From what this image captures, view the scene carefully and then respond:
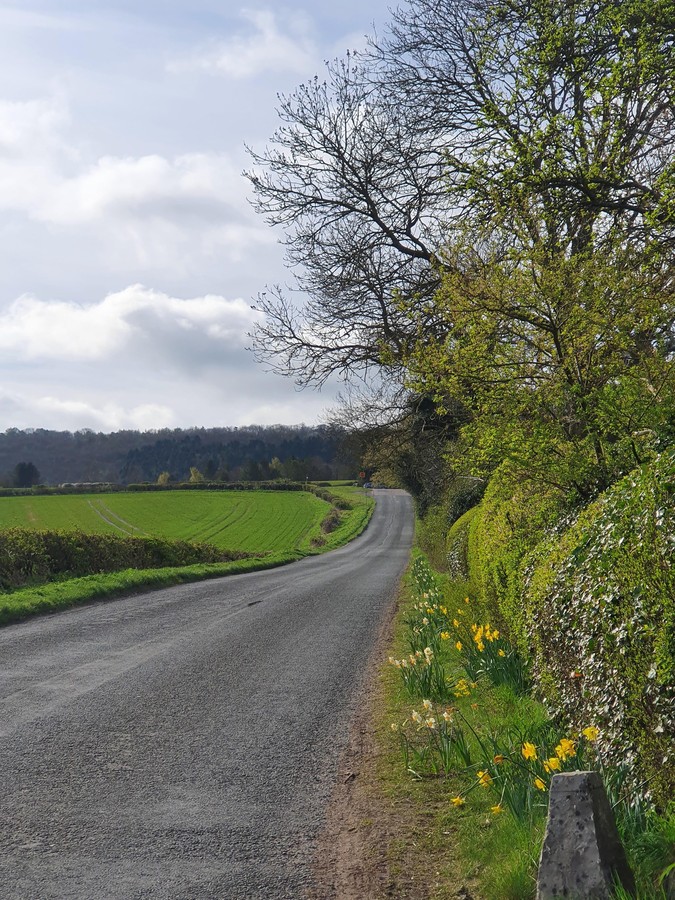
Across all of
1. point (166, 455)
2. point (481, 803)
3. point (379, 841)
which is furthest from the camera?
point (166, 455)

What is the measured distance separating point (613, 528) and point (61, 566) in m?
17.7

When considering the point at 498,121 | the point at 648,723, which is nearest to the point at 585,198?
the point at 498,121

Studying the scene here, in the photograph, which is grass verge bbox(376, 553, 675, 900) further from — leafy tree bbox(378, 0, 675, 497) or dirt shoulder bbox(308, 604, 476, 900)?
leafy tree bbox(378, 0, 675, 497)

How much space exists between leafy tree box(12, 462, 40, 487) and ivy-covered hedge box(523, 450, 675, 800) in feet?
378

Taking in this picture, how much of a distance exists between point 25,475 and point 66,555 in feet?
328

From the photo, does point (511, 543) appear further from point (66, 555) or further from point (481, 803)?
point (66, 555)

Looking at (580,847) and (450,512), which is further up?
(450,512)

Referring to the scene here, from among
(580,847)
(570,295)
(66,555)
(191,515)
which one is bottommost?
(191,515)

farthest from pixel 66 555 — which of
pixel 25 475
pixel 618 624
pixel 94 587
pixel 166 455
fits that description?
pixel 166 455

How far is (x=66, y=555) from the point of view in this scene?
20328mm

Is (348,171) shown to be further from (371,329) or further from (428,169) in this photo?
(371,329)

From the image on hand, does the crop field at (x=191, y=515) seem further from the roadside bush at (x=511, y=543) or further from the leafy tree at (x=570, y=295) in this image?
the leafy tree at (x=570, y=295)

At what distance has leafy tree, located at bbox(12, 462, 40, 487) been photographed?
11188 centimetres

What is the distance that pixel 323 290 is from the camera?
16.5 meters
